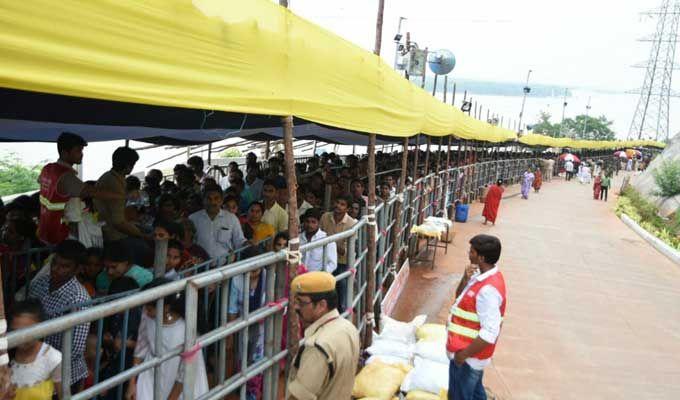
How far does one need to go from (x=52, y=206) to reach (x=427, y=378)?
3533 mm

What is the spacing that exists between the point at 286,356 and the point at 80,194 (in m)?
2.44

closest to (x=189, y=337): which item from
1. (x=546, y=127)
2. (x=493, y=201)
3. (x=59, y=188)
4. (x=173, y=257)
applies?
(x=173, y=257)

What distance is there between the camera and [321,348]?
257 cm

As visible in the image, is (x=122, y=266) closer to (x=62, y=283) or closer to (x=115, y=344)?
(x=62, y=283)

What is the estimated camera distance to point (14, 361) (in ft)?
7.72

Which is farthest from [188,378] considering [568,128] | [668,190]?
[568,128]

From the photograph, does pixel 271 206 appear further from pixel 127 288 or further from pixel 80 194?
pixel 127 288

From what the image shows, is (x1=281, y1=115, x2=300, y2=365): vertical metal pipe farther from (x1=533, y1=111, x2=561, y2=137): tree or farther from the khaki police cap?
(x1=533, y1=111, x2=561, y2=137): tree

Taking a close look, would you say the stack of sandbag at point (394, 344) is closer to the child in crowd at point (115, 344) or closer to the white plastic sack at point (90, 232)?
the child in crowd at point (115, 344)

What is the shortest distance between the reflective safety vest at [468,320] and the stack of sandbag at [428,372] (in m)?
0.84

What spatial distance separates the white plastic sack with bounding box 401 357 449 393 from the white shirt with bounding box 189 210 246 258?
2010mm

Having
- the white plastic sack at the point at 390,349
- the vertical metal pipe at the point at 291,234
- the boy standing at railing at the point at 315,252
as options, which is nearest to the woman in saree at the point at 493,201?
the white plastic sack at the point at 390,349

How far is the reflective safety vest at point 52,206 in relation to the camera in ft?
15.0

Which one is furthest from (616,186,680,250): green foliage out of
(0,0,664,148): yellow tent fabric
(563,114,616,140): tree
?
(563,114,616,140): tree
